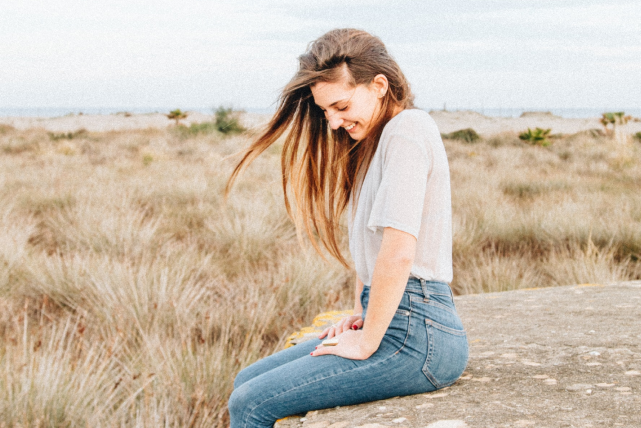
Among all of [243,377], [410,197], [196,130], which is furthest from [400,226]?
[196,130]

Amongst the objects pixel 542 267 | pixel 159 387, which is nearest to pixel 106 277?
pixel 159 387

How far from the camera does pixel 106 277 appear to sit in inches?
140

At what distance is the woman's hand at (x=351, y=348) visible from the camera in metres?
1.65

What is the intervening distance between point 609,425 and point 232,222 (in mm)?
4842

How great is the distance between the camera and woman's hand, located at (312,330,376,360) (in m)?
1.65

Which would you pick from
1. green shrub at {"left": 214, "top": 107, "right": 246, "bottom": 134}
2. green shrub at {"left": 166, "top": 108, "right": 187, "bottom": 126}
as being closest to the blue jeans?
green shrub at {"left": 214, "top": 107, "right": 246, "bottom": 134}

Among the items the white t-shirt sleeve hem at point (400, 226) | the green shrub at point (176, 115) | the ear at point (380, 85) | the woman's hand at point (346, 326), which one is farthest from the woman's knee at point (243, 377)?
the green shrub at point (176, 115)

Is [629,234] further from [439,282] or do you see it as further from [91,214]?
[91,214]

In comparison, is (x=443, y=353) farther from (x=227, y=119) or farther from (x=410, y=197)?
(x=227, y=119)

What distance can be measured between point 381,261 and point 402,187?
0.23 m

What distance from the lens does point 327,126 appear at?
2.16 m

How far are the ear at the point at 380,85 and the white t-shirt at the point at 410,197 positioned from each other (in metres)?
0.17

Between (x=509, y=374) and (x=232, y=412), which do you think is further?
(x=509, y=374)

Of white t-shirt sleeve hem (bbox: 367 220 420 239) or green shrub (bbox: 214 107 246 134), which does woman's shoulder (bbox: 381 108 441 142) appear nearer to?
white t-shirt sleeve hem (bbox: 367 220 420 239)
